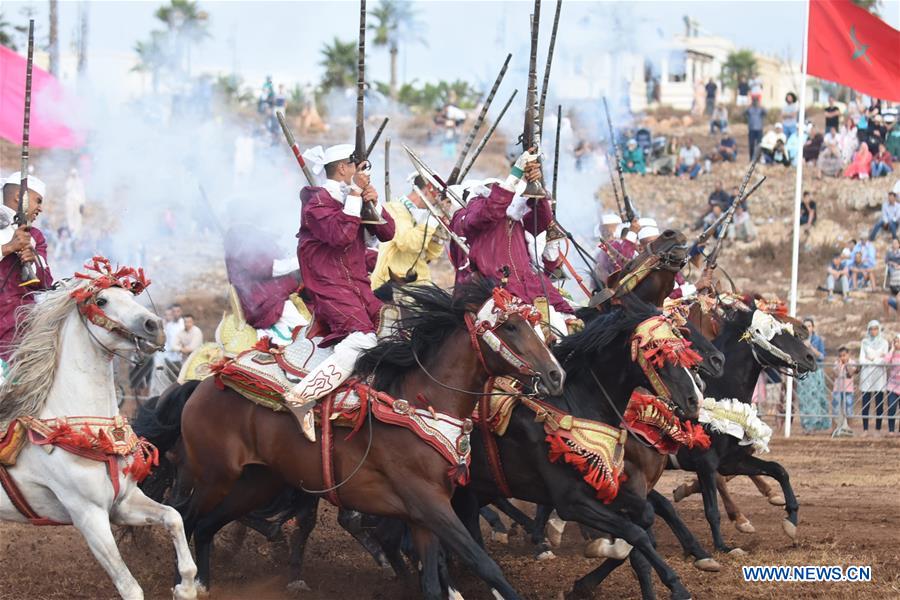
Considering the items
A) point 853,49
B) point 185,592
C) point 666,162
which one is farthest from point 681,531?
point 666,162

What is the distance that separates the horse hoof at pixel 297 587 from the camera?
10.2m

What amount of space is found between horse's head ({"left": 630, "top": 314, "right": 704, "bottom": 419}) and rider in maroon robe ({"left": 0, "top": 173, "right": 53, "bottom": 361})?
4269 mm

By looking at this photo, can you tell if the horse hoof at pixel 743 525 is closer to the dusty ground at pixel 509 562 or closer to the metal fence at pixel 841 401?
the dusty ground at pixel 509 562

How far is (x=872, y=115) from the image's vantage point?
3012cm

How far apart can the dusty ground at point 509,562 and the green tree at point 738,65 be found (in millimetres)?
40462

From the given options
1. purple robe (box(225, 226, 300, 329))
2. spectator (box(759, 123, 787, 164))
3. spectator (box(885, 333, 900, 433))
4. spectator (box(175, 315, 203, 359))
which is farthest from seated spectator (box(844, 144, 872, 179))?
purple robe (box(225, 226, 300, 329))

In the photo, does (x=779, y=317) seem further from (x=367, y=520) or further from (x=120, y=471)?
(x=120, y=471)

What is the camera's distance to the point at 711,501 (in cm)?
1136

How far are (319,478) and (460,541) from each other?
126 cm

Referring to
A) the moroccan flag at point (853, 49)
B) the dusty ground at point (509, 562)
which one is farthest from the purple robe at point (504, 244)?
the moroccan flag at point (853, 49)

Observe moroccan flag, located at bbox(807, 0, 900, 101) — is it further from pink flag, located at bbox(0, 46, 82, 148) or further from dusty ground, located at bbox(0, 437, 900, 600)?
pink flag, located at bbox(0, 46, 82, 148)

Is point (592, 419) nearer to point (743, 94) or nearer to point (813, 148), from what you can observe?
point (813, 148)

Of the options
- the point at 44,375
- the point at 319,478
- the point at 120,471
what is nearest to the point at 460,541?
the point at 319,478

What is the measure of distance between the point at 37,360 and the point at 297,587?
3072 millimetres
